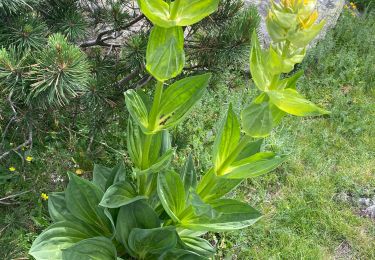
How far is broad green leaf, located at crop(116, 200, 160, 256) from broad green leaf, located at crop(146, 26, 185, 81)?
0.68m

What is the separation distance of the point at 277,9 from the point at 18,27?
100 cm

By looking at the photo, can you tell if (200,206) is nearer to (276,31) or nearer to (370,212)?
(276,31)

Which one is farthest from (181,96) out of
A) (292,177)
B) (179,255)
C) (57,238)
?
(292,177)

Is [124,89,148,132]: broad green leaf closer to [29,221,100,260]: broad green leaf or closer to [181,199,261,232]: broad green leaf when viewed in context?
[181,199,261,232]: broad green leaf

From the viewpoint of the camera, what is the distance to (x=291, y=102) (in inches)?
59.2

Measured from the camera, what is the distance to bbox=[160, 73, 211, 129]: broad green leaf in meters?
1.84

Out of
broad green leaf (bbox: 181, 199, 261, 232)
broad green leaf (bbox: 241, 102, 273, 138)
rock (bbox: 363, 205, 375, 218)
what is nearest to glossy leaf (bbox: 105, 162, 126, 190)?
broad green leaf (bbox: 181, 199, 261, 232)

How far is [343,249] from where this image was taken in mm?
2867

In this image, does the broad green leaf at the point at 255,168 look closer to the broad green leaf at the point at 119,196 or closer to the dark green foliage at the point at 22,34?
the broad green leaf at the point at 119,196

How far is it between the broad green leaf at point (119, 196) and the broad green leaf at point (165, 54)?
0.61 meters

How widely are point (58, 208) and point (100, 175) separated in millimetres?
261

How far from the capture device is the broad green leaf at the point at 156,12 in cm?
155

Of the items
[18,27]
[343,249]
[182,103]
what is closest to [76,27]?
[18,27]

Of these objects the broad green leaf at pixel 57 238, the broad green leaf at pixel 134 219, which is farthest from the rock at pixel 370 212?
the broad green leaf at pixel 57 238
